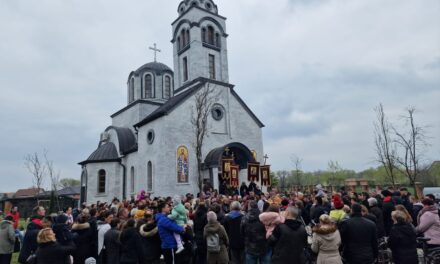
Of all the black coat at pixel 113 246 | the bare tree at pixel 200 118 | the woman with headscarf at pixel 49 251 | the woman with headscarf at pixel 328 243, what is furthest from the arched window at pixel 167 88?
the woman with headscarf at pixel 328 243

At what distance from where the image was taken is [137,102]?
3077cm

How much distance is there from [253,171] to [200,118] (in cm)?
534

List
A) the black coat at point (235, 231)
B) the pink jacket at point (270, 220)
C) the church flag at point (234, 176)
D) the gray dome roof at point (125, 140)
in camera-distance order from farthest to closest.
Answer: the gray dome roof at point (125, 140), the church flag at point (234, 176), the black coat at point (235, 231), the pink jacket at point (270, 220)

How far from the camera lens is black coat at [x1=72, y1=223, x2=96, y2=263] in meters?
6.94

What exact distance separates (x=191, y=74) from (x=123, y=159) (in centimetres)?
963

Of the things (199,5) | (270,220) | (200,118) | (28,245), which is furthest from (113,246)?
(199,5)

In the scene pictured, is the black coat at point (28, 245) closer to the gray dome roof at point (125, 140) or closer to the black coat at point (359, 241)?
the black coat at point (359, 241)

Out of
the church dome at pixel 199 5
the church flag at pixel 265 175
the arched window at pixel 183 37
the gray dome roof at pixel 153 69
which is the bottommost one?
the church flag at pixel 265 175

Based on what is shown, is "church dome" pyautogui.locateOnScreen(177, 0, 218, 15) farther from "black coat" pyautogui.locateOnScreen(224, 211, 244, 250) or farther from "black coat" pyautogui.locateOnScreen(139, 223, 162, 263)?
"black coat" pyautogui.locateOnScreen(139, 223, 162, 263)

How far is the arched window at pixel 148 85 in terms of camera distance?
104 ft

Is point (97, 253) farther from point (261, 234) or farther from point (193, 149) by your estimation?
point (193, 149)

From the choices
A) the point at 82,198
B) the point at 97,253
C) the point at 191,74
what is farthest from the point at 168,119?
the point at 97,253

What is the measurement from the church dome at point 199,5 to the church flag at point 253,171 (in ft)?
47.5

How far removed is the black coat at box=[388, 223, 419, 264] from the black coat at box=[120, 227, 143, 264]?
195 inches
